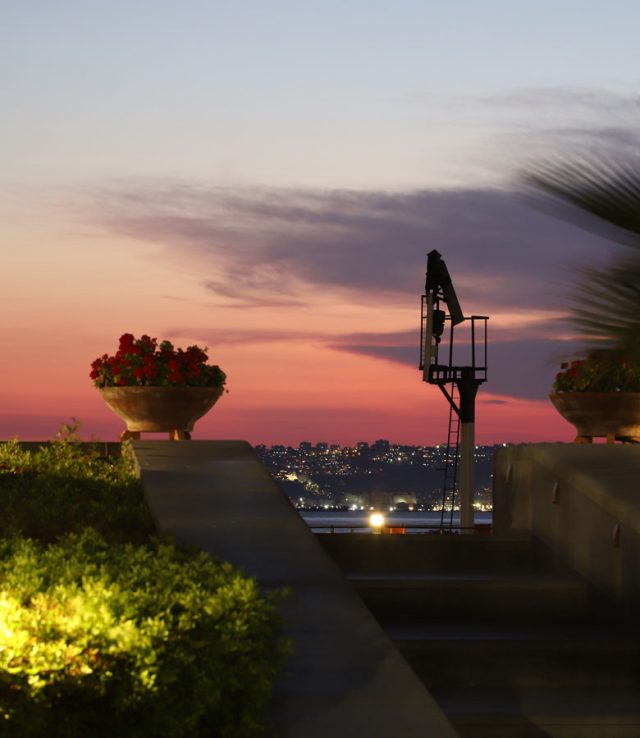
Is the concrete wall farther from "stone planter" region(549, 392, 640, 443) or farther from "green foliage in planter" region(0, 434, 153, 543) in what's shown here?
"green foliage in planter" region(0, 434, 153, 543)

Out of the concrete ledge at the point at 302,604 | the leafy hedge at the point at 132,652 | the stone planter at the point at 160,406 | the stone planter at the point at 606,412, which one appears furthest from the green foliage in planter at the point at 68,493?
the stone planter at the point at 606,412

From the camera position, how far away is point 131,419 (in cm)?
1393

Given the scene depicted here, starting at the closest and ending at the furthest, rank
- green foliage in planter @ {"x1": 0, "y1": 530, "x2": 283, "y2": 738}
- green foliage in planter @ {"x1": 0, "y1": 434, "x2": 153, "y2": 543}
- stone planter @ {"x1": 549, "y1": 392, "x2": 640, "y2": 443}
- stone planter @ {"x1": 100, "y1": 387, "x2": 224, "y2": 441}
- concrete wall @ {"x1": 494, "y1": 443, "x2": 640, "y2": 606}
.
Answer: green foliage in planter @ {"x1": 0, "y1": 530, "x2": 283, "y2": 738}, green foliage in planter @ {"x1": 0, "y1": 434, "x2": 153, "y2": 543}, concrete wall @ {"x1": 494, "y1": 443, "x2": 640, "y2": 606}, stone planter @ {"x1": 100, "y1": 387, "x2": 224, "y2": 441}, stone planter @ {"x1": 549, "y1": 392, "x2": 640, "y2": 443}

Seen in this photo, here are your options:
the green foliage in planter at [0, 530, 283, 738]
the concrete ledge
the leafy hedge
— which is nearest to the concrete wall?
the concrete ledge

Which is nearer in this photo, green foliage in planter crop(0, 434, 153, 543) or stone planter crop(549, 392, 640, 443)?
green foliage in planter crop(0, 434, 153, 543)

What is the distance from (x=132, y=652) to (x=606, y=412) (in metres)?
10.9

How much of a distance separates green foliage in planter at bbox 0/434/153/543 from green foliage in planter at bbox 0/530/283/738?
2141mm

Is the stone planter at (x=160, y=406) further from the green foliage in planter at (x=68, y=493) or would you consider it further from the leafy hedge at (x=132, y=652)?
the leafy hedge at (x=132, y=652)

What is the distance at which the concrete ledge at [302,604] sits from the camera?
18.8 feet

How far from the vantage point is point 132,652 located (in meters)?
5.07

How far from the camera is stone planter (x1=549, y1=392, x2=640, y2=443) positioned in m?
15.0

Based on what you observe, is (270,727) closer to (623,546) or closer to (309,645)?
(309,645)

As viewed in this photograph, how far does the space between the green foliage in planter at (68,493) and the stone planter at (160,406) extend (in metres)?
0.64

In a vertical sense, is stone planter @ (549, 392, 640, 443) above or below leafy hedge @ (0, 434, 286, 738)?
above
